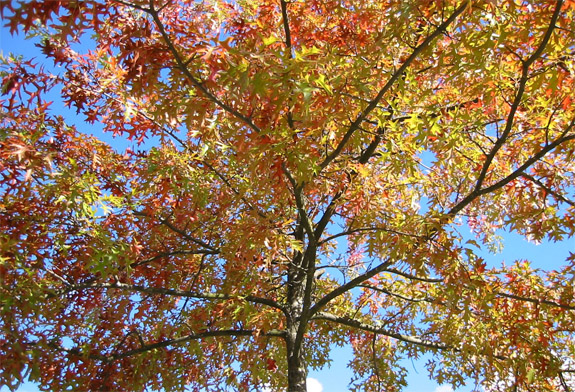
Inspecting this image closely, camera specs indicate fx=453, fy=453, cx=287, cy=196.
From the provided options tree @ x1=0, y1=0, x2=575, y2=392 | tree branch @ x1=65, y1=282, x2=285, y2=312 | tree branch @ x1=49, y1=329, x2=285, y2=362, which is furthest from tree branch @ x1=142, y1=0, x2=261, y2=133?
tree branch @ x1=49, y1=329, x2=285, y2=362

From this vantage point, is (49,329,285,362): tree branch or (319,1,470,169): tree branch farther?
(49,329,285,362): tree branch

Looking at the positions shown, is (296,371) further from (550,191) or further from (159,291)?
(550,191)

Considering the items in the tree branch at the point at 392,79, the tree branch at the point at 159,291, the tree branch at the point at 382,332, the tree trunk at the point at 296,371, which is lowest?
the tree trunk at the point at 296,371

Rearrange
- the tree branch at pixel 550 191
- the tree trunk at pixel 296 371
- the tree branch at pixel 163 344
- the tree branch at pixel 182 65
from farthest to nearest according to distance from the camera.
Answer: the tree trunk at pixel 296 371
the tree branch at pixel 163 344
the tree branch at pixel 550 191
the tree branch at pixel 182 65

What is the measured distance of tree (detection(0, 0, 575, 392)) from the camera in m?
3.09

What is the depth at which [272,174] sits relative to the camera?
3.38 meters

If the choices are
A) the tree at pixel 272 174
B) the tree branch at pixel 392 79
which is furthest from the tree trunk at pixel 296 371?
the tree branch at pixel 392 79

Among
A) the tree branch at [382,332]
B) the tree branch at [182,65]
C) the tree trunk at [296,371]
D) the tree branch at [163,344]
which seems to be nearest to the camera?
the tree branch at [182,65]

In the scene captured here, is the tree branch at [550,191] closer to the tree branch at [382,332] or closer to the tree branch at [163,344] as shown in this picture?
the tree branch at [382,332]

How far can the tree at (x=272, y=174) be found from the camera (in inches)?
122

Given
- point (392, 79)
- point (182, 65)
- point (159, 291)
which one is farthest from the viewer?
point (159, 291)

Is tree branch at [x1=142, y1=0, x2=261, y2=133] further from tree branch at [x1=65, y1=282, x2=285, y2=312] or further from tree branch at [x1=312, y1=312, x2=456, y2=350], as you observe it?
tree branch at [x1=312, y1=312, x2=456, y2=350]

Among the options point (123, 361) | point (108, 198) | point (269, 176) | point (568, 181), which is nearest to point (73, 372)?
point (123, 361)

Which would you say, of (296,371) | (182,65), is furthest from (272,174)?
(296,371)
